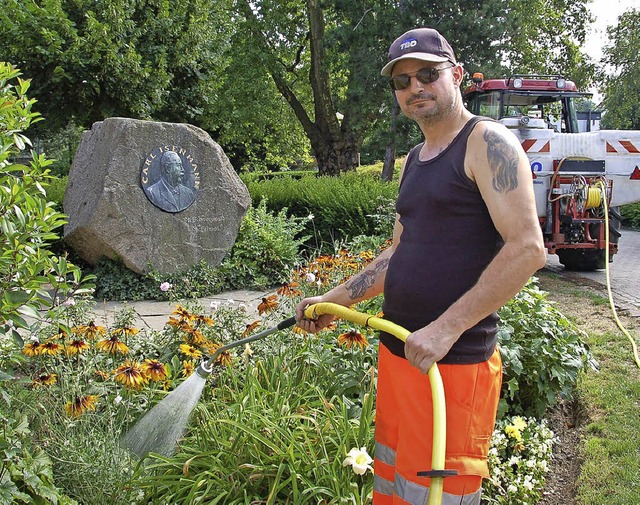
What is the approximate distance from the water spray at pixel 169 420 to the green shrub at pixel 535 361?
176 cm

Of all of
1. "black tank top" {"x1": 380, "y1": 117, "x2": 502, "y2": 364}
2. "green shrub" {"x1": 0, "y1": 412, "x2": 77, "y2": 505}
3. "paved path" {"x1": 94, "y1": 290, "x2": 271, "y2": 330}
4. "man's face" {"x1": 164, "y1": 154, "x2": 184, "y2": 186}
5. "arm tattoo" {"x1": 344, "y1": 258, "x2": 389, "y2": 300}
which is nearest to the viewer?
"black tank top" {"x1": 380, "y1": 117, "x2": 502, "y2": 364}

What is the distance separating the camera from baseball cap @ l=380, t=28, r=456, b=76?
1.86 metres

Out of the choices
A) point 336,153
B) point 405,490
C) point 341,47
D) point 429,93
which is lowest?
point 405,490

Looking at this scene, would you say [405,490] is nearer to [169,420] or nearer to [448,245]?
[448,245]

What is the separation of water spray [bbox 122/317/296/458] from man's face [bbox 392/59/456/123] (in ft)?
3.94

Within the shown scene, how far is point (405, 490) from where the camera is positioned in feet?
6.17

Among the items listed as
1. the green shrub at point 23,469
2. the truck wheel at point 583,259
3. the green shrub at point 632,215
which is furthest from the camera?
the green shrub at point 632,215

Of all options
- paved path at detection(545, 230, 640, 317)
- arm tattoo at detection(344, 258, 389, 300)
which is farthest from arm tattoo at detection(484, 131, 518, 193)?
paved path at detection(545, 230, 640, 317)

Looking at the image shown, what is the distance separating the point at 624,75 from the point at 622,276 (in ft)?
39.7

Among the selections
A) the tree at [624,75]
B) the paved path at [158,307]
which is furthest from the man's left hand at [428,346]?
the tree at [624,75]

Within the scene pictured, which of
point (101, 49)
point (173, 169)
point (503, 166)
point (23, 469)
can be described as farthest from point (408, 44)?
point (101, 49)

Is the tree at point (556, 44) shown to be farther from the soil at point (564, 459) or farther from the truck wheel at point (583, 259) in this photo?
the soil at point (564, 459)

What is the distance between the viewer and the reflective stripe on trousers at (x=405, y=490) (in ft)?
5.81

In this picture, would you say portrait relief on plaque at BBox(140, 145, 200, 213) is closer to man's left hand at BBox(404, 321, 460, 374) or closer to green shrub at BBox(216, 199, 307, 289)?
green shrub at BBox(216, 199, 307, 289)
